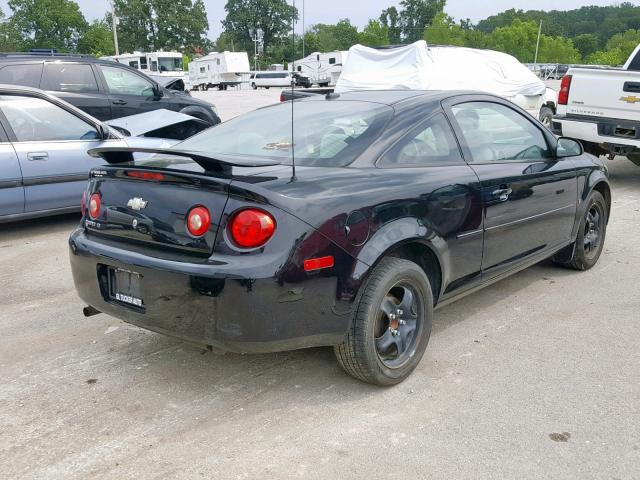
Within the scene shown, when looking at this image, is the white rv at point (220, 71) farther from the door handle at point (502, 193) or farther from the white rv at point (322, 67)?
the door handle at point (502, 193)

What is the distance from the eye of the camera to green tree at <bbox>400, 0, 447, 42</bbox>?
245 feet

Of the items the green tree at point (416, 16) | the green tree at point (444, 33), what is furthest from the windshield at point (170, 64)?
the green tree at point (416, 16)

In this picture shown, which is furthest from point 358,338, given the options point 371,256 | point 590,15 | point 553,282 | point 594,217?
point 590,15

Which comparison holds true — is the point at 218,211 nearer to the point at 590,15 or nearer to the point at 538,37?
the point at 538,37

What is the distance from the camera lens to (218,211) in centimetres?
270

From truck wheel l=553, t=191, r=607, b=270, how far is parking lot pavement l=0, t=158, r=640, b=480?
652 mm

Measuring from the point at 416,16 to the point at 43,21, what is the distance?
1931 inches

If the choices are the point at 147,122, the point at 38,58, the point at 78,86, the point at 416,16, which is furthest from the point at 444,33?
the point at 147,122

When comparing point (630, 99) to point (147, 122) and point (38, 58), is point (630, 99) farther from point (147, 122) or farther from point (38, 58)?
point (38, 58)

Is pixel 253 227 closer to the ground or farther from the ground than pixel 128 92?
closer to the ground

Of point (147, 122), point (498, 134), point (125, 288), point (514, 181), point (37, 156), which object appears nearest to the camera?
point (125, 288)

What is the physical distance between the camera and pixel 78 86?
30.7 ft

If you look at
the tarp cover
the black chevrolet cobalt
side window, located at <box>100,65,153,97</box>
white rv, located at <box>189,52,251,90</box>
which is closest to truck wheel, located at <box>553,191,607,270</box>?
the black chevrolet cobalt

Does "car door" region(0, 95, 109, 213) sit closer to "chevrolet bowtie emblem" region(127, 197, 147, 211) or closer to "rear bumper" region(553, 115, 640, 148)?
"chevrolet bowtie emblem" region(127, 197, 147, 211)
